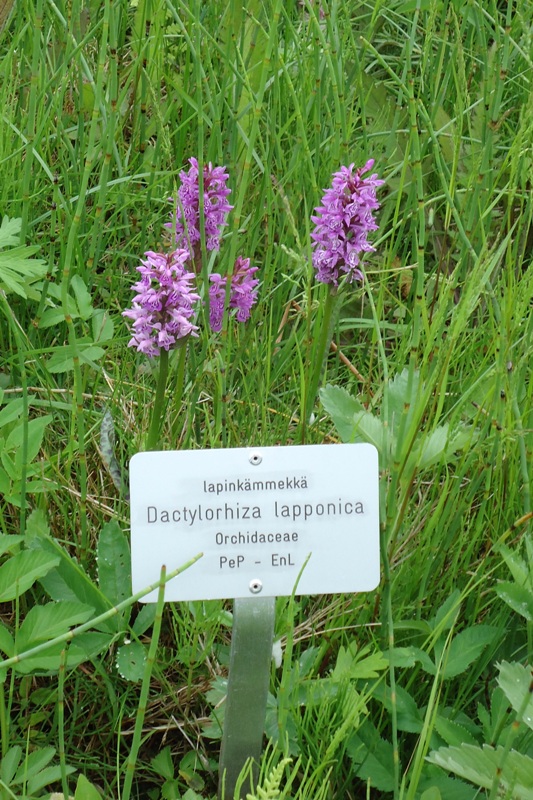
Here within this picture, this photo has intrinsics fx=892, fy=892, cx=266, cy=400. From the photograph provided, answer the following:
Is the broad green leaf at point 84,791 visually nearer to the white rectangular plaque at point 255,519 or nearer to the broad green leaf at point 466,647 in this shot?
the white rectangular plaque at point 255,519

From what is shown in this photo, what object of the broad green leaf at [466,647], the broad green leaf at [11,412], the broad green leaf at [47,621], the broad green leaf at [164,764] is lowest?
the broad green leaf at [164,764]

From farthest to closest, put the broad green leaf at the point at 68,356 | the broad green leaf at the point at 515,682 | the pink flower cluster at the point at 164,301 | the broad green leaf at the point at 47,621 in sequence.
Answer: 1. the broad green leaf at the point at 68,356
2. the pink flower cluster at the point at 164,301
3. the broad green leaf at the point at 47,621
4. the broad green leaf at the point at 515,682

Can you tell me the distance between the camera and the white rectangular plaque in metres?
0.85

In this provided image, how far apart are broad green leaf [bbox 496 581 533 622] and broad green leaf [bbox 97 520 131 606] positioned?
16.6 inches

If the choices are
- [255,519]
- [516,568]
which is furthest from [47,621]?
[516,568]

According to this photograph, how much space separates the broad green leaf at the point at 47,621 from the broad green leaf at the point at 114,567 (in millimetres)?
100

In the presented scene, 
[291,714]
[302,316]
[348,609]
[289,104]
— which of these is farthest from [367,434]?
[289,104]

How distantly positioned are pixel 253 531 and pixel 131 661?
0.82 feet

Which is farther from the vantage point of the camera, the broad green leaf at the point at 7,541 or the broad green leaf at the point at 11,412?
the broad green leaf at the point at 11,412

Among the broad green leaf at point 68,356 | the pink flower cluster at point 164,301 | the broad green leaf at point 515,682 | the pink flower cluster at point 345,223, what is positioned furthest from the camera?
the broad green leaf at point 68,356

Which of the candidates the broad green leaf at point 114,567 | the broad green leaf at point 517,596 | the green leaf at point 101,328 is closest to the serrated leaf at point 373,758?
the broad green leaf at point 517,596

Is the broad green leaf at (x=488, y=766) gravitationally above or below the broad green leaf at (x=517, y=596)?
below

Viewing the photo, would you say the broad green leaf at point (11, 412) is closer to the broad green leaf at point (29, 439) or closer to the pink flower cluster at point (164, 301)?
the broad green leaf at point (29, 439)

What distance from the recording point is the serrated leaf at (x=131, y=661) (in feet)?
3.21
